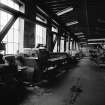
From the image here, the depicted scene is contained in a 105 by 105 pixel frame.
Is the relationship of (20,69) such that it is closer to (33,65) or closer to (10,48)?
(33,65)

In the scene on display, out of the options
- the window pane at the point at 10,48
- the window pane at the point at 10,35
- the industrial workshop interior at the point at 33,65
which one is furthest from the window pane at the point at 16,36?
the window pane at the point at 10,48

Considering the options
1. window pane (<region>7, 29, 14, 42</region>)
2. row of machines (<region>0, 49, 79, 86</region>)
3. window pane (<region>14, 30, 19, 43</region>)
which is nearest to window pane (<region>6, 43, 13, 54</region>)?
window pane (<region>7, 29, 14, 42</region>)

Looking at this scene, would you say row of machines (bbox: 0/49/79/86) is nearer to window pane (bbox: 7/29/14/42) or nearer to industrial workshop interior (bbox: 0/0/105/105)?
industrial workshop interior (bbox: 0/0/105/105)

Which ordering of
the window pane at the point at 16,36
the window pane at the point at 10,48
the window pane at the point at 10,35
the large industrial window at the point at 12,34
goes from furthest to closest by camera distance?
1. the window pane at the point at 16,36
2. the window pane at the point at 10,35
3. the window pane at the point at 10,48
4. the large industrial window at the point at 12,34

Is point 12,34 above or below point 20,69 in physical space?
above

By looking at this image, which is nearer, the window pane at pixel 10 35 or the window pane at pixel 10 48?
the window pane at pixel 10 48

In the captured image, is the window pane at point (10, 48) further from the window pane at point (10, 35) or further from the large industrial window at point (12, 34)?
the window pane at point (10, 35)

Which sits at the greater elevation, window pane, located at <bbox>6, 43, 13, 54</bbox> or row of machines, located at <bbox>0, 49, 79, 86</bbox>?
window pane, located at <bbox>6, 43, 13, 54</bbox>

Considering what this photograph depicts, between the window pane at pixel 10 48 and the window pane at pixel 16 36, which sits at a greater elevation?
the window pane at pixel 16 36

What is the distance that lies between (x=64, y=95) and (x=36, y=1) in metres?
5.06

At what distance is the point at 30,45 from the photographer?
8.02 meters

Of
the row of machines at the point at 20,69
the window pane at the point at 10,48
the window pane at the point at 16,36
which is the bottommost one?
the row of machines at the point at 20,69

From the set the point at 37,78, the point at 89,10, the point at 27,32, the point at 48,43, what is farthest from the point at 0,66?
the point at 89,10

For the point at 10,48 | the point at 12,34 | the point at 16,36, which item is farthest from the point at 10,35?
the point at 10,48
